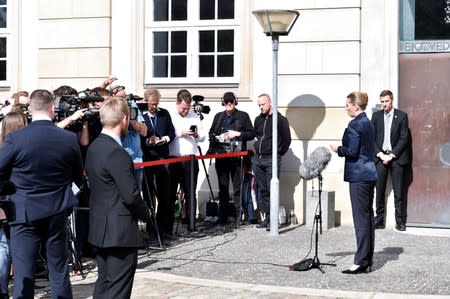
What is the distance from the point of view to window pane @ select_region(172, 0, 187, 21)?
47.2 ft

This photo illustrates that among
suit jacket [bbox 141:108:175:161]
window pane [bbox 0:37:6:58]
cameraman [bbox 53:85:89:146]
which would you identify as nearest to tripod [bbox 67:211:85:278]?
cameraman [bbox 53:85:89:146]

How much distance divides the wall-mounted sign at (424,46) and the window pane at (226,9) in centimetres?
284

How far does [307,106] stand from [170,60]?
2.67m

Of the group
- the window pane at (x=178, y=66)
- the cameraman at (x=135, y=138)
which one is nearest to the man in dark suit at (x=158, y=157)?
the cameraman at (x=135, y=138)

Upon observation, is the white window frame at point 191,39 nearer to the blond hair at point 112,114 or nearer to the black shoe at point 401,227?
the black shoe at point 401,227

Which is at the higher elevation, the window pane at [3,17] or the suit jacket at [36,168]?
the window pane at [3,17]

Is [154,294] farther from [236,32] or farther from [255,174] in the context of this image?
[236,32]

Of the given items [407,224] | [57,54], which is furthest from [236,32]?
[407,224]

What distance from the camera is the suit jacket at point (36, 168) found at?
674 centimetres

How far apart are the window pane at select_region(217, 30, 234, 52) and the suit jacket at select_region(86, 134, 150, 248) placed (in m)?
8.03

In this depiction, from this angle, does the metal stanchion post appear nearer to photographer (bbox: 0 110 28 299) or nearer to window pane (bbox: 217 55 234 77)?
window pane (bbox: 217 55 234 77)

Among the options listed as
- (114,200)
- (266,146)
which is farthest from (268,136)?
(114,200)

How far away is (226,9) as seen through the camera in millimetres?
14086

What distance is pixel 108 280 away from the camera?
6.23 m
